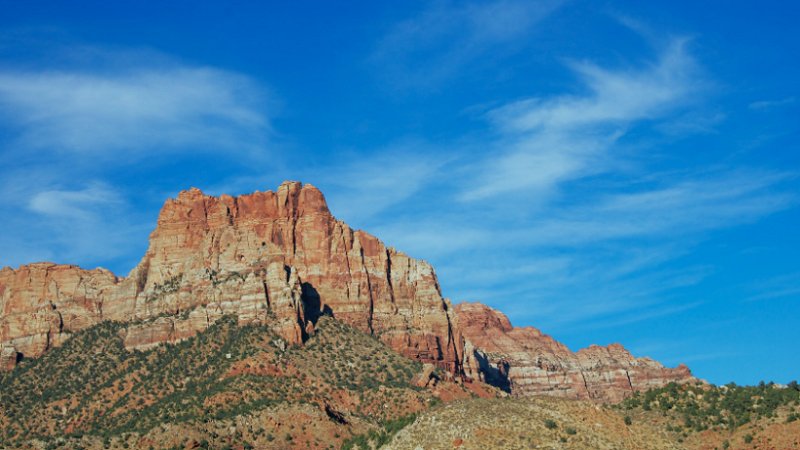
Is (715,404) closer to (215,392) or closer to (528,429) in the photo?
(528,429)

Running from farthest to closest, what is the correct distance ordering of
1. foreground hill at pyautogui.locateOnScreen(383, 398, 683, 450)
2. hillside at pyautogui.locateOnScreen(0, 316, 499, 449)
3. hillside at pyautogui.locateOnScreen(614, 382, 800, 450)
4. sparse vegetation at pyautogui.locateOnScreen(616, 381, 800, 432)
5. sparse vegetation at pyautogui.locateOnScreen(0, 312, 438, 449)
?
sparse vegetation at pyautogui.locateOnScreen(0, 312, 438, 449)
hillside at pyautogui.locateOnScreen(0, 316, 499, 449)
sparse vegetation at pyautogui.locateOnScreen(616, 381, 800, 432)
foreground hill at pyautogui.locateOnScreen(383, 398, 683, 450)
hillside at pyautogui.locateOnScreen(614, 382, 800, 450)

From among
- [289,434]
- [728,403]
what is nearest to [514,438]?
[728,403]

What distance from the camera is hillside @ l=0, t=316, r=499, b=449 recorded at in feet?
478

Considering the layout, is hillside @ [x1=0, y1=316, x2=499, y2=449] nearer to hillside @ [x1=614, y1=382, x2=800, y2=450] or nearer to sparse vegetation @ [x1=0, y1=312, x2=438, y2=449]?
sparse vegetation @ [x1=0, y1=312, x2=438, y2=449]

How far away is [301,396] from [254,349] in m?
19.6

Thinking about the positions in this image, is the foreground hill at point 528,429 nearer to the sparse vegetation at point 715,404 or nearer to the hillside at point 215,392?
the sparse vegetation at point 715,404

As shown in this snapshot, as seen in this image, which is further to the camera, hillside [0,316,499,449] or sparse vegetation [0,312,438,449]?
sparse vegetation [0,312,438,449]

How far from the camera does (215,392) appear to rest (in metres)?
158

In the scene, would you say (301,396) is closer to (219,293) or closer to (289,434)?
(289,434)

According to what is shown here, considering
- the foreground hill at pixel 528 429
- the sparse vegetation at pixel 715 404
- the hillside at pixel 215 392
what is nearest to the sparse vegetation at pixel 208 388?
the hillside at pixel 215 392

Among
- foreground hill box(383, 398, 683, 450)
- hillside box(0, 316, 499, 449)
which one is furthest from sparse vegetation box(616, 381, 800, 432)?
hillside box(0, 316, 499, 449)

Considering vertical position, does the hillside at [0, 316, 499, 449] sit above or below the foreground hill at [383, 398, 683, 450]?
above

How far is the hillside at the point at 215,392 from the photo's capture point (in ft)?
478

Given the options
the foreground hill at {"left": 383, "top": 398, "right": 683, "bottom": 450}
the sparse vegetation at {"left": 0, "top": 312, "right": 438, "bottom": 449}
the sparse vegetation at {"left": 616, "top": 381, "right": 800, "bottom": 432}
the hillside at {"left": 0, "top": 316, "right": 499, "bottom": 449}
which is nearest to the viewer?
the foreground hill at {"left": 383, "top": 398, "right": 683, "bottom": 450}
